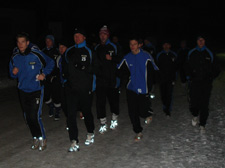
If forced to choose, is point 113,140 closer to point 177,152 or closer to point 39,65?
point 177,152

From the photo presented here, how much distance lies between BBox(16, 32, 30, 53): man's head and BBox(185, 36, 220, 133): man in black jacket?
11.1 ft

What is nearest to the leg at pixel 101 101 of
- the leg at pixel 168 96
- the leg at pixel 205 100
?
the leg at pixel 168 96

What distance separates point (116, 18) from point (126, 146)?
1720 inches

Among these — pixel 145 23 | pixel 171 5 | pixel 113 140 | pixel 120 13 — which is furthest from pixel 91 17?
pixel 113 140

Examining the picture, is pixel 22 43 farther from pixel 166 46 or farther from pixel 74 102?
pixel 166 46

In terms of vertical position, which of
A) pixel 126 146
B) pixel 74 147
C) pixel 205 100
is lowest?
pixel 126 146

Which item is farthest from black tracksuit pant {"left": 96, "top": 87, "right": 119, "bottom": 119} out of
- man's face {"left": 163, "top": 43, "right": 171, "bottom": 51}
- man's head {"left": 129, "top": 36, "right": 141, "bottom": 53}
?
man's face {"left": 163, "top": 43, "right": 171, "bottom": 51}

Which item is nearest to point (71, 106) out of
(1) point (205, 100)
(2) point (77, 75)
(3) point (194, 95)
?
(2) point (77, 75)

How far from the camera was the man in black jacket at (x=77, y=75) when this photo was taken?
18.0 ft

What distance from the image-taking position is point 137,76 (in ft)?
19.5

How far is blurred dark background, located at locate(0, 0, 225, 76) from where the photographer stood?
3325 centimetres

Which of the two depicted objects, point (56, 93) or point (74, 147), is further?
point (56, 93)

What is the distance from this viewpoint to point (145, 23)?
166 feet

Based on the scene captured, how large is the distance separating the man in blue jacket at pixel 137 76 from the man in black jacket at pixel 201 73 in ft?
3.53
